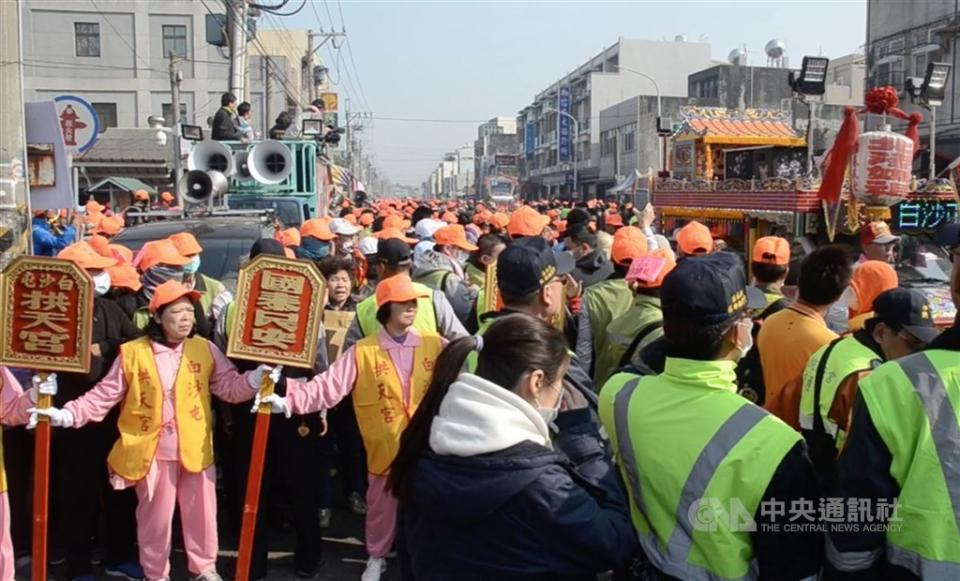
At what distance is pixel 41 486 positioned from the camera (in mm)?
4129

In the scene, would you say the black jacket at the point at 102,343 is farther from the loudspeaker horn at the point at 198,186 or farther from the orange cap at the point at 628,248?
Result: the loudspeaker horn at the point at 198,186

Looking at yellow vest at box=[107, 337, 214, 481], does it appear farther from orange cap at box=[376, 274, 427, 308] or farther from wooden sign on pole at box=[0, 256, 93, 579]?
orange cap at box=[376, 274, 427, 308]

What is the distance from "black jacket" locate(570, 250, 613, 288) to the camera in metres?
6.46

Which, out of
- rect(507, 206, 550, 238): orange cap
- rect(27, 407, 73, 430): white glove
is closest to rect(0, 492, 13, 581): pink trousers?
rect(27, 407, 73, 430): white glove

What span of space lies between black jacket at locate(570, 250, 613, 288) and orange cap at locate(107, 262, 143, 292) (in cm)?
301

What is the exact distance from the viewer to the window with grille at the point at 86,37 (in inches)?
1542

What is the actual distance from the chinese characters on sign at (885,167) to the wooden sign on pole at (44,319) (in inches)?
337

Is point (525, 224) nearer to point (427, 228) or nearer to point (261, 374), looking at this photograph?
point (427, 228)

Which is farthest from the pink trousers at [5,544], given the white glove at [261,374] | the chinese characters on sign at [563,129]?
the chinese characters on sign at [563,129]

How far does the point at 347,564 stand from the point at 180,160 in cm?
871

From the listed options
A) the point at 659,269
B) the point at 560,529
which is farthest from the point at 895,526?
the point at 659,269

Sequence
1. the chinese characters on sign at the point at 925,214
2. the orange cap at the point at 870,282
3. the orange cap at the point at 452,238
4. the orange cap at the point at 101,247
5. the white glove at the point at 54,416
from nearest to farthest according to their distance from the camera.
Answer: the orange cap at the point at 870,282
the white glove at the point at 54,416
the orange cap at the point at 101,247
the orange cap at the point at 452,238
the chinese characters on sign at the point at 925,214

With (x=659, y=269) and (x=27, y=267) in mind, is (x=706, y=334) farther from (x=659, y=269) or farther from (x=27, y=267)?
(x=27, y=267)

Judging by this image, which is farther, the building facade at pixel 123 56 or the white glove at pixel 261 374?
the building facade at pixel 123 56
